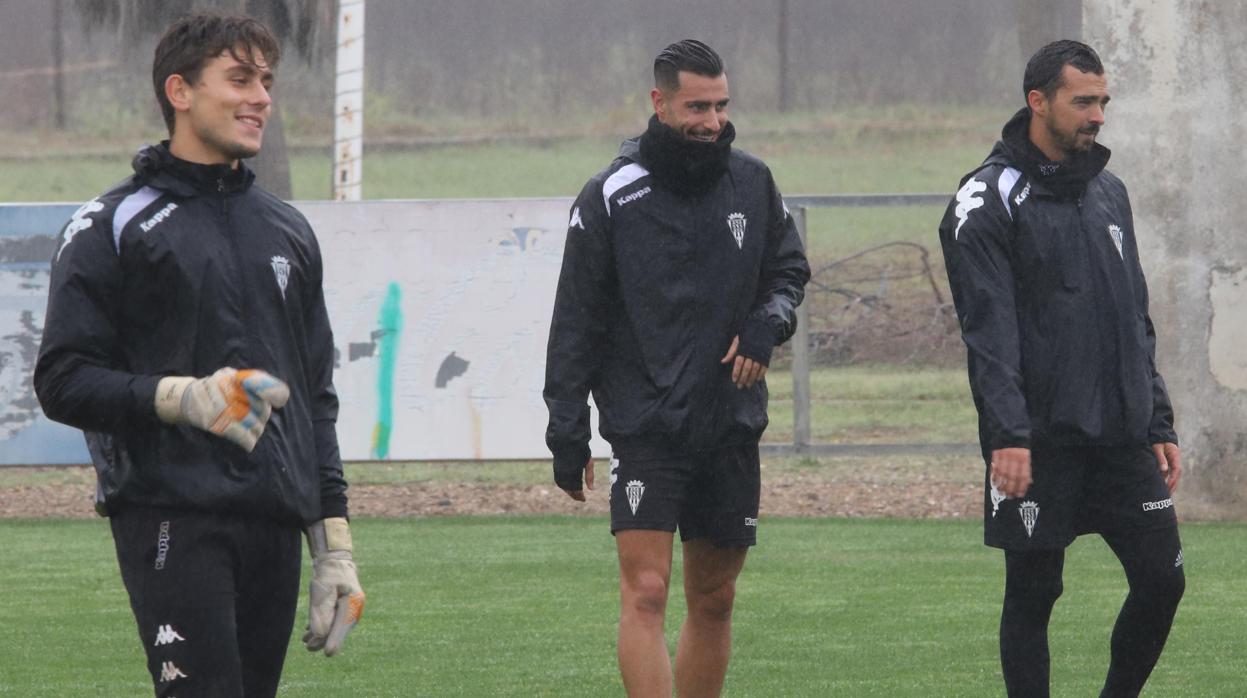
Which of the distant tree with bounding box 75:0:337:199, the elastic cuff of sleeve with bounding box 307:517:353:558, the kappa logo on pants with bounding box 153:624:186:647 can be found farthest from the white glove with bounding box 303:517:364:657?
the distant tree with bounding box 75:0:337:199

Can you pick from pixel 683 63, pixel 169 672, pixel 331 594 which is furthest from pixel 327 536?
pixel 683 63

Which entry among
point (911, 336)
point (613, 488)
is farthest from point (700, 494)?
point (911, 336)

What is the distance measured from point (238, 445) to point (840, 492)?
10199mm

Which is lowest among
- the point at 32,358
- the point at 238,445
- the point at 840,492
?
the point at 840,492

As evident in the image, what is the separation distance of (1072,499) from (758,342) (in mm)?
994

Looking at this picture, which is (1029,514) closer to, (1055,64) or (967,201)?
(967,201)

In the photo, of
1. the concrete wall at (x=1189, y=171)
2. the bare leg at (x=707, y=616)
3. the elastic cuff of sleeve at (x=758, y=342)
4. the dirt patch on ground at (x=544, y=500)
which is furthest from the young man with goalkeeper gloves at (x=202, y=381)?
the dirt patch on ground at (x=544, y=500)

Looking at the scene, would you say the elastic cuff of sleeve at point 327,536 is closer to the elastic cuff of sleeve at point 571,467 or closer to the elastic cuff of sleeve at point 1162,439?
the elastic cuff of sleeve at point 571,467

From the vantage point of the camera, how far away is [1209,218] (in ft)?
38.7

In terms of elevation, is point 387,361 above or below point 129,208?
below

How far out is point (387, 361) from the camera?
13625 millimetres

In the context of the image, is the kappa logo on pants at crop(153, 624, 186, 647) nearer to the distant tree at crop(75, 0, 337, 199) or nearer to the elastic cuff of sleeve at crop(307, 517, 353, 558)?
the elastic cuff of sleeve at crop(307, 517, 353, 558)

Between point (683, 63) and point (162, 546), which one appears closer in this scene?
point (162, 546)

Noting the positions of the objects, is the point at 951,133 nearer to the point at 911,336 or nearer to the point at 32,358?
the point at 911,336
